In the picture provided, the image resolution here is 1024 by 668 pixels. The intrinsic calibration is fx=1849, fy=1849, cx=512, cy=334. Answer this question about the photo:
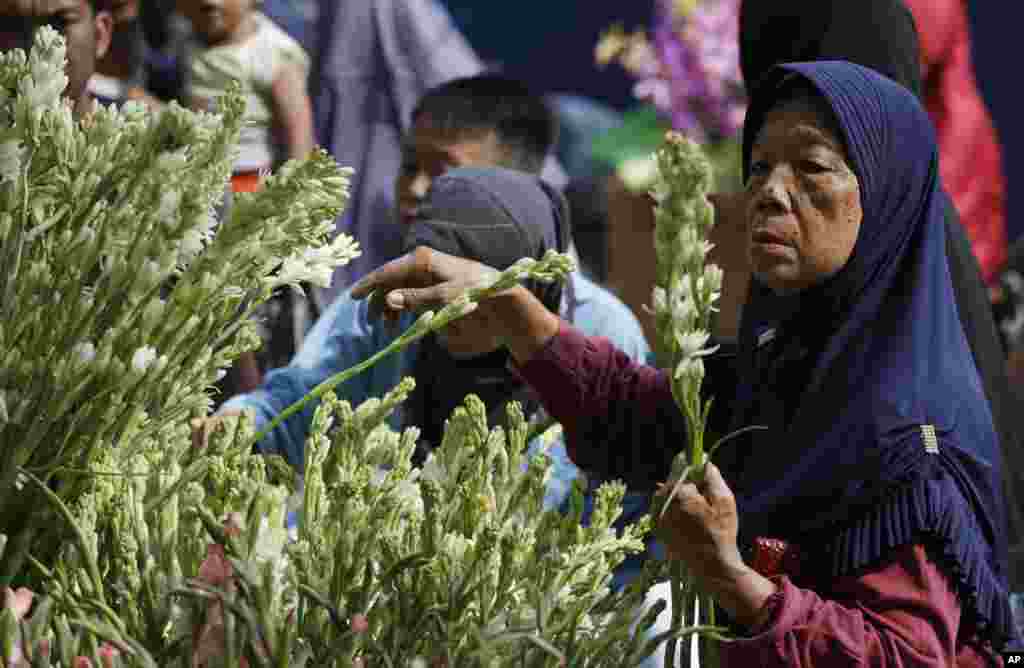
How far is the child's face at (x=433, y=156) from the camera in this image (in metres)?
4.02

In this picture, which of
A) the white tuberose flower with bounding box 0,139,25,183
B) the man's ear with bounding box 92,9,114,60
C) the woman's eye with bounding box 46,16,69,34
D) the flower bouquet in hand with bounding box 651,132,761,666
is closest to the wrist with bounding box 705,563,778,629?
the flower bouquet in hand with bounding box 651,132,761,666

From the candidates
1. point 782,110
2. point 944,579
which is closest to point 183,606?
point 944,579

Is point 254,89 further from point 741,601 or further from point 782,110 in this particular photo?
point 741,601

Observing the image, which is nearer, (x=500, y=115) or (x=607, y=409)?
(x=607, y=409)

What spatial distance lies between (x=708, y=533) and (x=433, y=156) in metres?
2.56

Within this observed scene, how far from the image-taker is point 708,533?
1.57 meters

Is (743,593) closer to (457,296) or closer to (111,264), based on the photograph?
(457,296)

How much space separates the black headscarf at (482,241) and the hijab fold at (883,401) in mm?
952

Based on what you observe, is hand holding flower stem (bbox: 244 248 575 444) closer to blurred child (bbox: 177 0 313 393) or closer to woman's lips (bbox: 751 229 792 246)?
woman's lips (bbox: 751 229 792 246)

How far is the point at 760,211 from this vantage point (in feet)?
6.72

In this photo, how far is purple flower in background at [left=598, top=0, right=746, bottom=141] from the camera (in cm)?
595

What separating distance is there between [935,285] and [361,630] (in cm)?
95

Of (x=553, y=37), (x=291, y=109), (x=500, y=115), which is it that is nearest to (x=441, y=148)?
(x=500, y=115)

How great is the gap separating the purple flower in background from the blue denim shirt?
2.50 m
